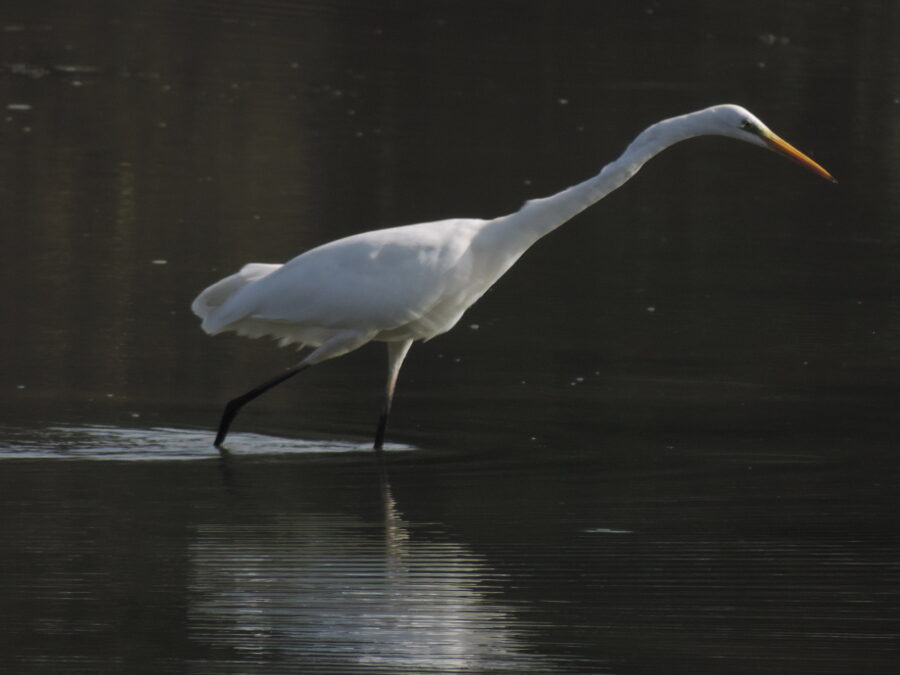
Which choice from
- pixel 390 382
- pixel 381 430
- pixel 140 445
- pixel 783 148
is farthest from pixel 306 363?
pixel 783 148

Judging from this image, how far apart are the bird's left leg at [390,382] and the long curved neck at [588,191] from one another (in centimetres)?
62

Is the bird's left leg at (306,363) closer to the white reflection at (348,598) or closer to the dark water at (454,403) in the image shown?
the dark water at (454,403)

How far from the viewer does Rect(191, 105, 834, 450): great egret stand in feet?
26.5

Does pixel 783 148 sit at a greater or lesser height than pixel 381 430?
greater

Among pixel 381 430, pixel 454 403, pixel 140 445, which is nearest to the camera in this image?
pixel 140 445

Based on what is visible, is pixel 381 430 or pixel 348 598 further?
pixel 381 430

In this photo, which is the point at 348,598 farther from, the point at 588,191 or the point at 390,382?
the point at 588,191

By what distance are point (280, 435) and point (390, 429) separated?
46cm

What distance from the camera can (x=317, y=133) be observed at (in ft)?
56.0

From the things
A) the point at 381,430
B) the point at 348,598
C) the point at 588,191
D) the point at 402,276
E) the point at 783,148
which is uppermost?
the point at 783,148

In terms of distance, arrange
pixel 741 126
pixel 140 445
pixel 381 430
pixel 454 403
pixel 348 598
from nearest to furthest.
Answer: pixel 348 598 < pixel 140 445 < pixel 381 430 < pixel 741 126 < pixel 454 403

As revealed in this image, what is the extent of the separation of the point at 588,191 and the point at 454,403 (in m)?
1.19

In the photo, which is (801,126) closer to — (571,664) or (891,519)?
(891,519)

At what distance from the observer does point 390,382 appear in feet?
27.1
